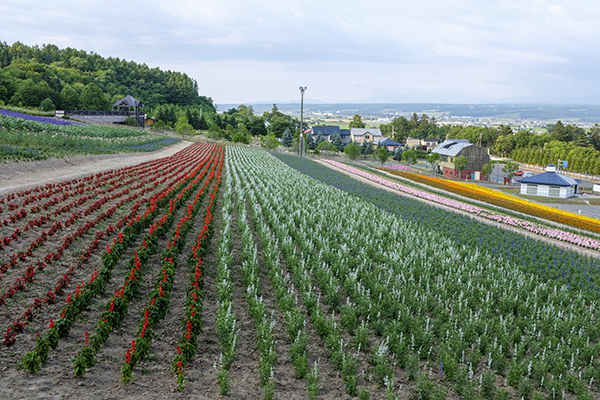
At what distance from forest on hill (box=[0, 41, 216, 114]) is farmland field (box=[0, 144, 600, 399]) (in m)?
81.9

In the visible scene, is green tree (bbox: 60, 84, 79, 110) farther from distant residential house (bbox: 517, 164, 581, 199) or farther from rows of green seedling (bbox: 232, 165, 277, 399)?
rows of green seedling (bbox: 232, 165, 277, 399)

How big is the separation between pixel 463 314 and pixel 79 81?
5107 inches

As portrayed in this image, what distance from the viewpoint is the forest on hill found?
269 feet

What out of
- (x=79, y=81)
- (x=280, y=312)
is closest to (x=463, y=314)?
(x=280, y=312)

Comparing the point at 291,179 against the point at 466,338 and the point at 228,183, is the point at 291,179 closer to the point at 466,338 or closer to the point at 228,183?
the point at 228,183

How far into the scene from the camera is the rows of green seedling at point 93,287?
5.96 meters

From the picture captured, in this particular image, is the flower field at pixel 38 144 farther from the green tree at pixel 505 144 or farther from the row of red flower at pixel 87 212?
the green tree at pixel 505 144

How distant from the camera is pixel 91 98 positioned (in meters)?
93.3

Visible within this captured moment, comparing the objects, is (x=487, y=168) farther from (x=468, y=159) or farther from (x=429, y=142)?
(x=429, y=142)

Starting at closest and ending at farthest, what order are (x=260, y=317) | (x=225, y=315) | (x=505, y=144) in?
(x=225, y=315) < (x=260, y=317) < (x=505, y=144)

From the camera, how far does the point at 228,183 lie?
25703mm

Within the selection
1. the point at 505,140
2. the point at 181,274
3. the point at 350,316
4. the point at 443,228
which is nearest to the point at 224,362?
the point at 350,316

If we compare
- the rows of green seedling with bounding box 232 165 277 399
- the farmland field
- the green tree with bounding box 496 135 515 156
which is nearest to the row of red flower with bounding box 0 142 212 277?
the farmland field

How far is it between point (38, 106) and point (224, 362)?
9538 cm
